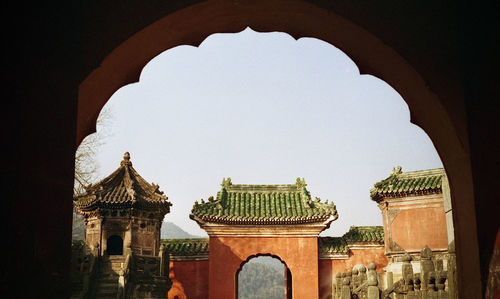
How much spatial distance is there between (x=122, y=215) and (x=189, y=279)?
11.3 feet

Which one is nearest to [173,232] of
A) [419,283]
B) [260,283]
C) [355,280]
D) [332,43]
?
[260,283]

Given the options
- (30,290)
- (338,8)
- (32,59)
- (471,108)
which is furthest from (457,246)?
(32,59)

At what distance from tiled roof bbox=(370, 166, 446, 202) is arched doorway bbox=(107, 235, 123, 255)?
30.3ft

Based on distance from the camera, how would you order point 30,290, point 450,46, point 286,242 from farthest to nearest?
point 286,242
point 450,46
point 30,290

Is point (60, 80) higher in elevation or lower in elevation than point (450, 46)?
lower

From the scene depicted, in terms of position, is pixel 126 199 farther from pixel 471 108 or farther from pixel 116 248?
pixel 471 108

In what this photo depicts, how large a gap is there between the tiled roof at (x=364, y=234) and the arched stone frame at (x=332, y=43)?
55.8ft

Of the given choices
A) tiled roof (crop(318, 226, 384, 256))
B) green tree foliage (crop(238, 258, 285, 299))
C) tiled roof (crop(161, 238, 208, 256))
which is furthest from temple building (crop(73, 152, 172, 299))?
green tree foliage (crop(238, 258, 285, 299))

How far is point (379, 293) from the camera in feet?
34.5

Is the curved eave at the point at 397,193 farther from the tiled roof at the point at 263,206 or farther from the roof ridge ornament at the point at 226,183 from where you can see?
the roof ridge ornament at the point at 226,183

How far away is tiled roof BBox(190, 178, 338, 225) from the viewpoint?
67.5ft

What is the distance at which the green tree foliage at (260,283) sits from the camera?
62.1 m

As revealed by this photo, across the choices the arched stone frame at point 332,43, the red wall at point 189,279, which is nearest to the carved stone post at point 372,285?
the arched stone frame at point 332,43

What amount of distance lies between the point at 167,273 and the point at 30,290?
54.6 feet
